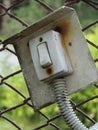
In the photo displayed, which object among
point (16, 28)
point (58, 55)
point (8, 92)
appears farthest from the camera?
point (16, 28)

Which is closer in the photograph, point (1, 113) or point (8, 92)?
point (1, 113)

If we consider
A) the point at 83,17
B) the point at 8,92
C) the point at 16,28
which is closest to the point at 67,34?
the point at 8,92

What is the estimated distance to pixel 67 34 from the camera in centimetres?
59

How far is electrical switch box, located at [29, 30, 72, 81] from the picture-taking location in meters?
0.56

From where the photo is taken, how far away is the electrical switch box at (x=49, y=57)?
558 mm

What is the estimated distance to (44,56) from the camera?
0.56 meters

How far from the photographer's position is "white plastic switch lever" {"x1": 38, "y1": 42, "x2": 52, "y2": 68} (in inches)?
21.9

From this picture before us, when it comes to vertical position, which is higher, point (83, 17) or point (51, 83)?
point (83, 17)

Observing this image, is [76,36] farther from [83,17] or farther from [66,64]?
[83,17]

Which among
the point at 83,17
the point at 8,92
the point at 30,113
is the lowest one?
the point at 30,113

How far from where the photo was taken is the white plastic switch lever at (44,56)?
56cm

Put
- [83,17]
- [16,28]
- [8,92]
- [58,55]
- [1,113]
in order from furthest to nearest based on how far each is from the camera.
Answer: [16,28] < [83,17] < [8,92] < [1,113] < [58,55]

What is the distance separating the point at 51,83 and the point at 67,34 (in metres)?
0.07

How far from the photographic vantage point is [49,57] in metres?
0.56
